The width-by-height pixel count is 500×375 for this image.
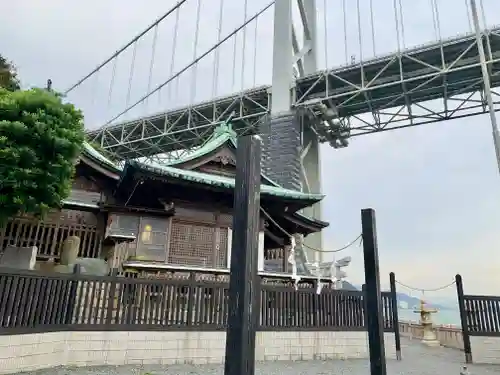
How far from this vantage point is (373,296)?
4.48 meters

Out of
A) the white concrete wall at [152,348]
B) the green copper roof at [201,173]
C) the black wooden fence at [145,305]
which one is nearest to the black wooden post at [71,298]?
the black wooden fence at [145,305]

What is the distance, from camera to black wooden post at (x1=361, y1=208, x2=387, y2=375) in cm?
425

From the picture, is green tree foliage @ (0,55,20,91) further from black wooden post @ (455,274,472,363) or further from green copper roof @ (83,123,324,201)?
black wooden post @ (455,274,472,363)

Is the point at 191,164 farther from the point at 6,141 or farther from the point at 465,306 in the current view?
the point at 465,306

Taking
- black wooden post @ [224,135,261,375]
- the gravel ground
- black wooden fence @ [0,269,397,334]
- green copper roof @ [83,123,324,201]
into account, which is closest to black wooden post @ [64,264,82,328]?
black wooden fence @ [0,269,397,334]

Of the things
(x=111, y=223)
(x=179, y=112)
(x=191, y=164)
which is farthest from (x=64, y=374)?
(x=179, y=112)

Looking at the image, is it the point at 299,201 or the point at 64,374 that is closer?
A: the point at 64,374

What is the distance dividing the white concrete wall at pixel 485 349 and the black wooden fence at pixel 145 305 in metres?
3.41

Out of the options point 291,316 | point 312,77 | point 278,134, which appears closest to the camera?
point 291,316

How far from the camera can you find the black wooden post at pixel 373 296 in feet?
13.9

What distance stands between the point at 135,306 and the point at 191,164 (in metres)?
5.83

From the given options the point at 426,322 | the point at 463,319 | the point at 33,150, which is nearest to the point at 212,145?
the point at 33,150

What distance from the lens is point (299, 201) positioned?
11609 millimetres

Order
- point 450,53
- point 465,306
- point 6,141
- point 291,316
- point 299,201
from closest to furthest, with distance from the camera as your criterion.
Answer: point 6,141, point 291,316, point 465,306, point 299,201, point 450,53
